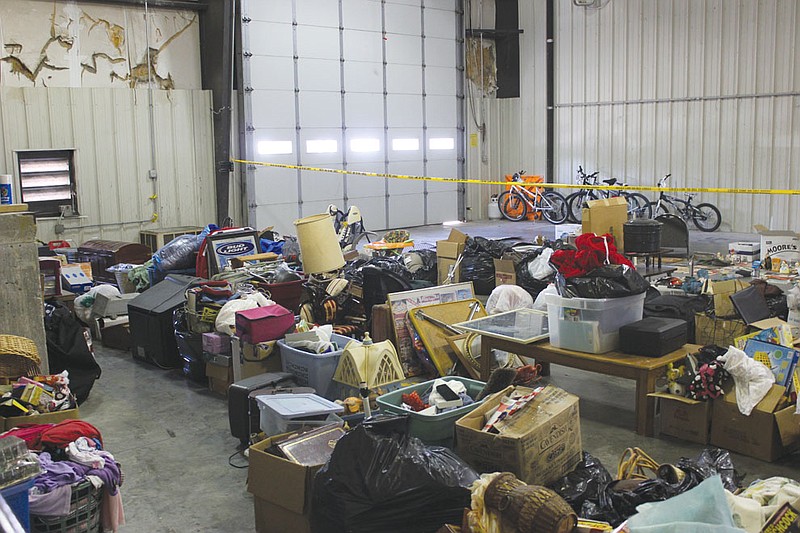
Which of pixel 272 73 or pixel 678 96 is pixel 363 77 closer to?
pixel 272 73

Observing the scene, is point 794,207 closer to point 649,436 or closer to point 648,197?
point 648,197

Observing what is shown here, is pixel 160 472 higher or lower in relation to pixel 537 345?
lower

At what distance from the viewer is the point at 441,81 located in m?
15.4

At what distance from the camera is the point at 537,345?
510 cm

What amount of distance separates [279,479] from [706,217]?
11519 mm

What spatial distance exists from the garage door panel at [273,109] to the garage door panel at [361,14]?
1.82m

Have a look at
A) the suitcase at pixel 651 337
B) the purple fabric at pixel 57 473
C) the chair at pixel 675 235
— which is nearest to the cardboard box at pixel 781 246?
the chair at pixel 675 235

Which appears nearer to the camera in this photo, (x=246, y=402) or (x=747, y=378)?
(x=747, y=378)

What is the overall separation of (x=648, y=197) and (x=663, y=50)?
2.60m

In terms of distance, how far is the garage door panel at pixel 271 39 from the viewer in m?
12.5

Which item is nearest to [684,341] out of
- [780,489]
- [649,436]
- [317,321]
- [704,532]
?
[649,436]

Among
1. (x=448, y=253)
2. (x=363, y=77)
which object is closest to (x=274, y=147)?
(x=363, y=77)

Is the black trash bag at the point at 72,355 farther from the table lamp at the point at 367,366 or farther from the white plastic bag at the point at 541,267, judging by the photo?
the white plastic bag at the point at 541,267

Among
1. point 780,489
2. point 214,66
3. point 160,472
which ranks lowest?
point 160,472
